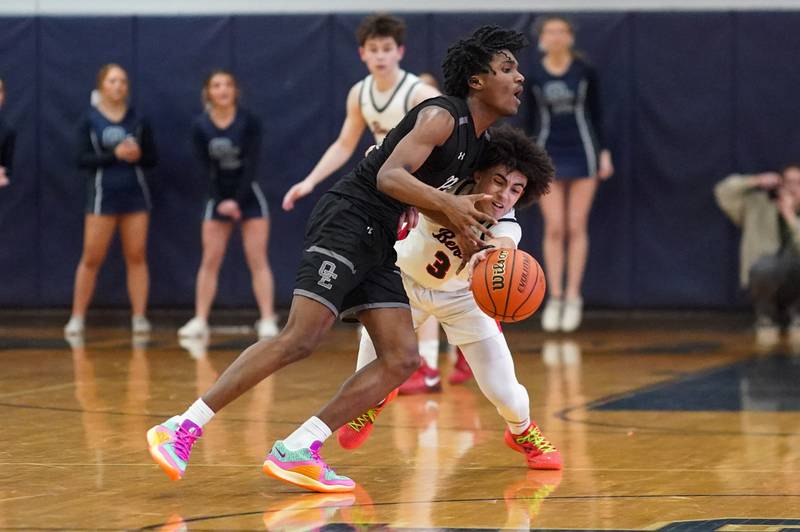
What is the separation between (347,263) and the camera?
4.85m

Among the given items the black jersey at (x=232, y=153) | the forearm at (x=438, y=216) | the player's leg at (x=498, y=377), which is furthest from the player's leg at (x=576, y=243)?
the forearm at (x=438, y=216)

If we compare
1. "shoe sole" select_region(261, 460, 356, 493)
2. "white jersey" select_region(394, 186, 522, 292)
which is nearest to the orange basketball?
"white jersey" select_region(394, 186, 522, 292)

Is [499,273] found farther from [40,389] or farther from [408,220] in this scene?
[40,389]

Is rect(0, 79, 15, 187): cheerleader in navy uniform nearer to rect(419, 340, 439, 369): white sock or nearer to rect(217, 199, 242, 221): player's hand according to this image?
rect(217, 199, 242, 221): player's hand

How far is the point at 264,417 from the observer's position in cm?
654

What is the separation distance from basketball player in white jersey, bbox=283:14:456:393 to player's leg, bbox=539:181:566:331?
297 centimetres

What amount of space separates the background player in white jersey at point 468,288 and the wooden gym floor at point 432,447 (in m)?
0.14

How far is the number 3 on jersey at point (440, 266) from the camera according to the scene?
5.55m

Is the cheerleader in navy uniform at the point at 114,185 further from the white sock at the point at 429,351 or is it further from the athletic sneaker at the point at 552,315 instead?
the white sock at the point at 429,351

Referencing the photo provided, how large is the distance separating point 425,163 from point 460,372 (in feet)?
10.7

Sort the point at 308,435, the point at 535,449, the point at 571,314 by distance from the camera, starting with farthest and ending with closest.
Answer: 1. the point at 571,314
2. the point at 535,449
3. the point at 308,435

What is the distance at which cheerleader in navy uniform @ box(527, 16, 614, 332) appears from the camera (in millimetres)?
10875

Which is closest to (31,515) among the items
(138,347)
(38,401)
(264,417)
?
(264,417)

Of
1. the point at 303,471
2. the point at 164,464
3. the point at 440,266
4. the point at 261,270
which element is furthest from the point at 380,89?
the point at 164,464
